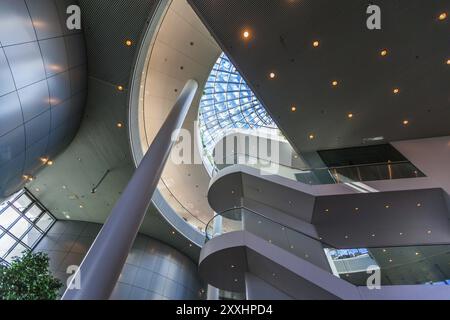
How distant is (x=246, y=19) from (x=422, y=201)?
944cm

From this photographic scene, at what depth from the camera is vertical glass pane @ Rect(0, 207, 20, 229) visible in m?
12.9

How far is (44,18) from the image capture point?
6.40 m

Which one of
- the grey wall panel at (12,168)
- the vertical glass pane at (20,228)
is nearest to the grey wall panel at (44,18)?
the grey wall panel at (12,168)

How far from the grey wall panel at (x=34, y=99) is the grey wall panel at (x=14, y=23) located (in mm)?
1184

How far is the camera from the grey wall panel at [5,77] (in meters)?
5.46

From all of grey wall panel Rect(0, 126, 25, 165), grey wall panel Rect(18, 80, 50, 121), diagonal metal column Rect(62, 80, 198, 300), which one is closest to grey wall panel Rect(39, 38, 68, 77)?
grey wall panel Rect(18, 80, 50, 121)

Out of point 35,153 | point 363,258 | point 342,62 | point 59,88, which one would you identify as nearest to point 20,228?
point 35,153

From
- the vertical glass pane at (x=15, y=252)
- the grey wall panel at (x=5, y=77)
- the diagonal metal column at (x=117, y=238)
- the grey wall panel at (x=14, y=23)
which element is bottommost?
the diagonal metal column at (x=117, y=238)

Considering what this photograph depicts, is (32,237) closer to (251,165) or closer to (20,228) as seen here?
(20,228)

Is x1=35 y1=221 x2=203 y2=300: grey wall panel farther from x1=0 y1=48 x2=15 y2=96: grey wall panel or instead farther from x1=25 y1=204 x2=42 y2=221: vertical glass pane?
x1=0 y1=48 x2=15 y2=96: grey wall panel

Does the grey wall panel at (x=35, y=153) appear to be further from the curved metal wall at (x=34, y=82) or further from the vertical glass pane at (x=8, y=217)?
the vertical glass pane at (x=8, y=217)

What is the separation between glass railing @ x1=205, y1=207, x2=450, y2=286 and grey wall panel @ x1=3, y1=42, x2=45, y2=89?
724 centimetres

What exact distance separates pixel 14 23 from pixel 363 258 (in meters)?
11.2
